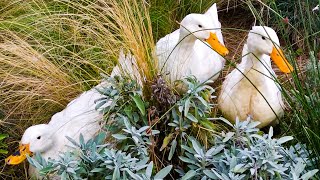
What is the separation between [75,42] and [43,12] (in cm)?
28

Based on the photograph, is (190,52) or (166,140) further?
(190,52)

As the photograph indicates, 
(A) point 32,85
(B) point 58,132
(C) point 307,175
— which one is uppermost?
(A) point 32,85

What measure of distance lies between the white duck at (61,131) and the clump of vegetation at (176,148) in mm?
102

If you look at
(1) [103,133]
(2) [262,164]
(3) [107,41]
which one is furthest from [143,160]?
(3) [107,41]

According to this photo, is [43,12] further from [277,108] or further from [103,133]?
[277,108]

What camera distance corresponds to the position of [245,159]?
204cm

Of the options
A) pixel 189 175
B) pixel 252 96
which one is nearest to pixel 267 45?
pixel 252 96

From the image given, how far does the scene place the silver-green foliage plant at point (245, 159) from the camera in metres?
1.99

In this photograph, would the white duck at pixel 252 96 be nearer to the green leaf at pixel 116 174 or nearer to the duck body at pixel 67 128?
the duck body at pixel 67 128

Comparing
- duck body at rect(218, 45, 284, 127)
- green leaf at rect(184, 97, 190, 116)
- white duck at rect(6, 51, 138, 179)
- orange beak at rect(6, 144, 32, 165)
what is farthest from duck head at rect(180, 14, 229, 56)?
orange beak at rect(6, 144, 32, 165)

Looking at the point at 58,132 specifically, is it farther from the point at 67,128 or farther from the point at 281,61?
the point at 281,61

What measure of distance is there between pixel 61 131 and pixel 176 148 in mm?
479

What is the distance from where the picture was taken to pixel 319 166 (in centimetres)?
212

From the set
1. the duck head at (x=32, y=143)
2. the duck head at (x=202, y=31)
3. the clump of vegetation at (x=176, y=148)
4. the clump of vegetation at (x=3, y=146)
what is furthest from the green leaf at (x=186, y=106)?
the clump of vegetation at (x=3, y=146)
